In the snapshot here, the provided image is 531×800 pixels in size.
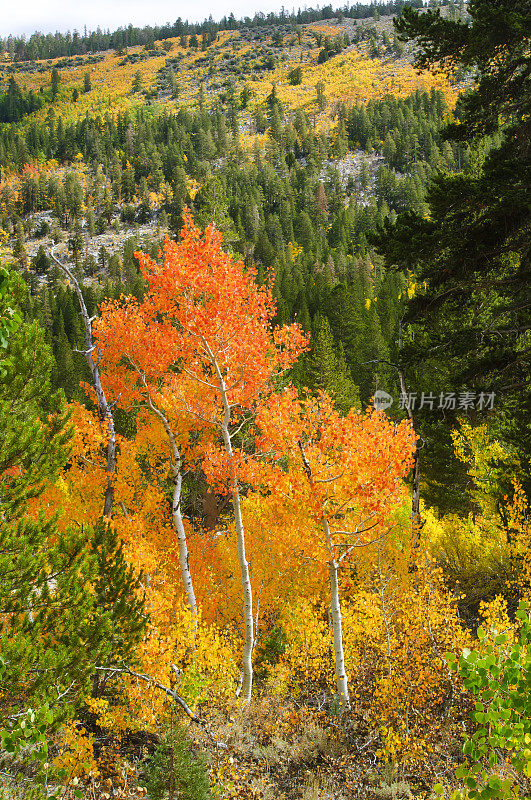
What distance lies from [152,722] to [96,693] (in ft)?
5.72

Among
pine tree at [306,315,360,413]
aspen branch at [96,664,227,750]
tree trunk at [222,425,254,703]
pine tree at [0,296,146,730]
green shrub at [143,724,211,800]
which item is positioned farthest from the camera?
pine tree at [306,315,360,413]

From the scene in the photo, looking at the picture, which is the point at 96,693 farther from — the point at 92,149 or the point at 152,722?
the point at 92,149

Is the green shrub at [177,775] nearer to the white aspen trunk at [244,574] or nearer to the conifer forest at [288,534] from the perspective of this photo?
the conifer forest at [288,534]

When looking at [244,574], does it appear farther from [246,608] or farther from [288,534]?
[288,534]

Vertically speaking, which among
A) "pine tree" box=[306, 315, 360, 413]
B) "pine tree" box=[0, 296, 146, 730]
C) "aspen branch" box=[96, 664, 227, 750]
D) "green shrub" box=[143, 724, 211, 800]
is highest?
"pine tree" box=[0, 296, 146, 730]

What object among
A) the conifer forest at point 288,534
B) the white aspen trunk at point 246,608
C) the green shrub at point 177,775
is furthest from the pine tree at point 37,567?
the white aspen trunk at point 246,608

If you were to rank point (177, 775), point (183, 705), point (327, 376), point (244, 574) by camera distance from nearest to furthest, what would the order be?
point (177, 775) → point (183, 705) → point (244, 574) → point (327, 376)

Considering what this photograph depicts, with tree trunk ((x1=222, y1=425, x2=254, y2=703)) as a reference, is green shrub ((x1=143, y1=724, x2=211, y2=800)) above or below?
above

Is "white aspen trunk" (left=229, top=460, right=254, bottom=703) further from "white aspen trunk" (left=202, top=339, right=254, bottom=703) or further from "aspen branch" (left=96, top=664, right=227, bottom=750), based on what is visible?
"aspen branch" (left=96, top=664, right=227, bottom=750)

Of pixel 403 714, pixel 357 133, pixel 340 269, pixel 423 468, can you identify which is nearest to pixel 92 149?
pixel 357 133

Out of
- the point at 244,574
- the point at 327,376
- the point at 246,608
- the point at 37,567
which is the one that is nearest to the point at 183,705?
the point at 246,608

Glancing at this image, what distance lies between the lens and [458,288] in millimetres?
8383

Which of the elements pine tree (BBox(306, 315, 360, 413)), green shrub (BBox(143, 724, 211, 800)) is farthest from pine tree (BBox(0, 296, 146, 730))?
pine tree (BBox(306, 315, 360, 413))

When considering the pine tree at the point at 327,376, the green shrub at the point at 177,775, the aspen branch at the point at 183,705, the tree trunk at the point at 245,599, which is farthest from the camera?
the pine tree at the point at 327,376
